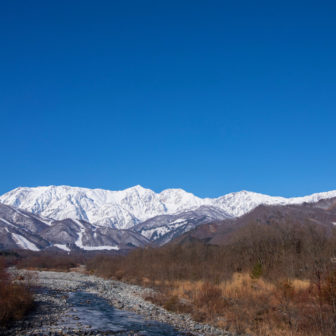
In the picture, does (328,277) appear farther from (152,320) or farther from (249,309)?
(152,320)

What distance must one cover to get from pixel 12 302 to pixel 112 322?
7.44 metres

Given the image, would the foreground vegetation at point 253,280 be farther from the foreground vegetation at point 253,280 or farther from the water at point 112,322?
the water at point 112,322

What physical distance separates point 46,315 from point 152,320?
8225mm

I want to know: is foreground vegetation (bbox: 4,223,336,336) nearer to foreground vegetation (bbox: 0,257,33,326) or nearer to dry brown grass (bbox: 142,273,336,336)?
dry brown grass (bbox: 142,273,336,336)

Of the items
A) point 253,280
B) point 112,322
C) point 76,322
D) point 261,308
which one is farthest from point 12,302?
point 253,280

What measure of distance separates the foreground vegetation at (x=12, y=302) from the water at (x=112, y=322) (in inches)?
132

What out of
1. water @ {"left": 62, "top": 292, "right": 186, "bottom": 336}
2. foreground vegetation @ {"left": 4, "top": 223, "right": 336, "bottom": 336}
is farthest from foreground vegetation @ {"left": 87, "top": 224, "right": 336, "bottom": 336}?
water @ {"left": 62, "top": 292, "right": 186, "bottom": 336}

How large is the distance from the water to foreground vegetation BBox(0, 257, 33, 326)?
11.0 ft

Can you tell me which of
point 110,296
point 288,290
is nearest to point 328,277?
point 288,290

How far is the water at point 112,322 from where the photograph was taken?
84.3ft

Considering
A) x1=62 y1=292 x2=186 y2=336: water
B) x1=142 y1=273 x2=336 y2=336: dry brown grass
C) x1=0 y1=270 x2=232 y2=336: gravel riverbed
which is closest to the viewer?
x1=0 y1=270 x2=232 y2=336: gravel riverbed

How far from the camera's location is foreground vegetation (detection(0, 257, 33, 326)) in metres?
25.0

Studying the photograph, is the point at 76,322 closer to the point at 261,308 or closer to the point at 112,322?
the point at 112,322

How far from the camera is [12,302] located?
1076 inches
